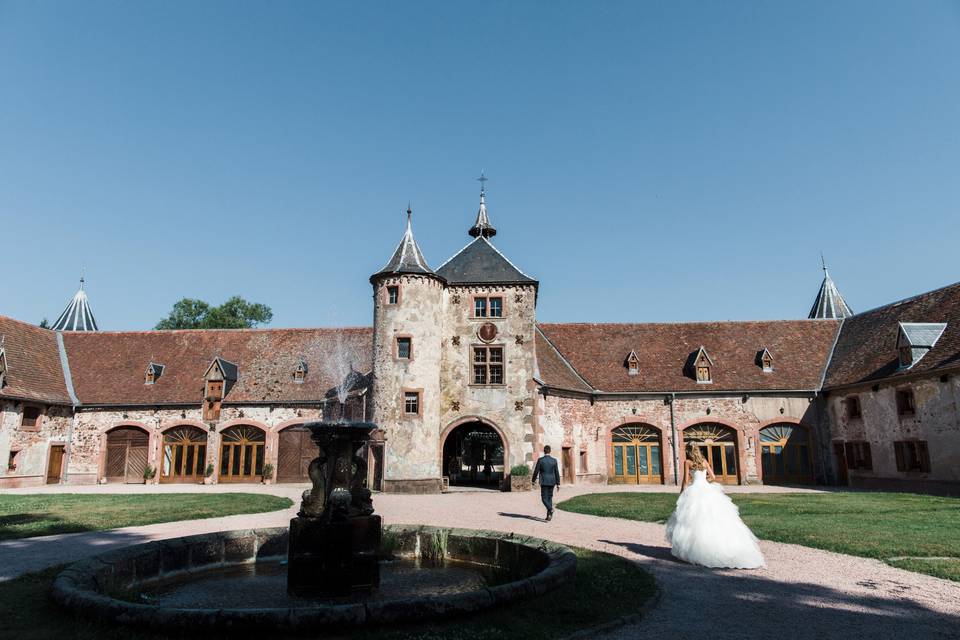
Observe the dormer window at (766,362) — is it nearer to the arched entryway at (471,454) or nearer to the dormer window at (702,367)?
the dormer window at (702,367)

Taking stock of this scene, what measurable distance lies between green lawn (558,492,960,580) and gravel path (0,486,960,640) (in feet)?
2.42

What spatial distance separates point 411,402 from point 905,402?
19.7 meters

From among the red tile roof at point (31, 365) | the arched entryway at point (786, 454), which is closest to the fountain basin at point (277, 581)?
the arched entryway at point (786, 454)

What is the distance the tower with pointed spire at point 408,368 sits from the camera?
940 inches

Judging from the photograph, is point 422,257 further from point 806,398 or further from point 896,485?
point 896,485

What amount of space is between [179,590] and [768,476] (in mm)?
26853

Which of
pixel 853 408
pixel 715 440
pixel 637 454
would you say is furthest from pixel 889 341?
pixel 637 454

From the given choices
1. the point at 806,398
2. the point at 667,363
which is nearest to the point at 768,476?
the point at 806,398

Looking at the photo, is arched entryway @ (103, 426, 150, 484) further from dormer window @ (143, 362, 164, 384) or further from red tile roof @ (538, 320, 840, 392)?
red tile roof @ (538, 320, 840, 392)

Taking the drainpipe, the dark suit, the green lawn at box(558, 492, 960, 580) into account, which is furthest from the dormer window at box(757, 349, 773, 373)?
the dark suit

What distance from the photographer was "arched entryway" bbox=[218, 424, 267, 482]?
2902 cm

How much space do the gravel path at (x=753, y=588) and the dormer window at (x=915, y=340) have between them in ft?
54.5

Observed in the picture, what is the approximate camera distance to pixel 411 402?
2456cm

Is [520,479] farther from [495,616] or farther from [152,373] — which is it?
A: [152,373]
